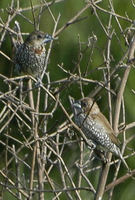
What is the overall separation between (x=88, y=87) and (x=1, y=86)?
2.66 feet

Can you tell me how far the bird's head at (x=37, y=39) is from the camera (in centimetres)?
502

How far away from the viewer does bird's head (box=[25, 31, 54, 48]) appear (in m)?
5.02

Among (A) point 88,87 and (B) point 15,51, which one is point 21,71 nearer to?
(B) point 15,51

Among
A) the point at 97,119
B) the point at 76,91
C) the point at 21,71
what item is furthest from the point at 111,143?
the point at 76,91

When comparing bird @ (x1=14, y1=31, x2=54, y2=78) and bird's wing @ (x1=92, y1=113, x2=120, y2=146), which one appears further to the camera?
bird's wing @ (x1=92, y1=113, x2=120, y2=146)

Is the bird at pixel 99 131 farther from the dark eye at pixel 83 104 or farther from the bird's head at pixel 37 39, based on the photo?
the bird's head at pixel 37 39

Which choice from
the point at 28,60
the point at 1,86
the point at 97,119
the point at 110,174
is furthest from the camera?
the point at 110,174

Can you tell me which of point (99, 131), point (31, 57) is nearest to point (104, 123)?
point (99, 131)

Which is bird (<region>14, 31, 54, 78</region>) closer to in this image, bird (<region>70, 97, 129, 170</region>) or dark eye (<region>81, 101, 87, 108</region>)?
dark eye (<region>81, 101, 87, 108</region>)

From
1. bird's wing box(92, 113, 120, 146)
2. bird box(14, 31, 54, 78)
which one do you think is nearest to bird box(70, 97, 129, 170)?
bird's wing box(92, 113, 120, 146)

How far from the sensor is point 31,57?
5141mm

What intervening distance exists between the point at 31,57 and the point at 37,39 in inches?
5.2

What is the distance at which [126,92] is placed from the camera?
7141 mm

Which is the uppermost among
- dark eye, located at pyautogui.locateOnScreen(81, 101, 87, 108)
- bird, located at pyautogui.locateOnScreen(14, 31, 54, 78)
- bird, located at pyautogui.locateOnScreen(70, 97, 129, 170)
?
bird, located at pyautogui.locateOnScreen(14, 31, 54, 78)
